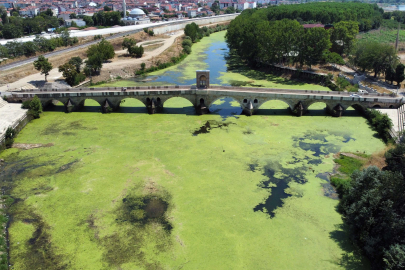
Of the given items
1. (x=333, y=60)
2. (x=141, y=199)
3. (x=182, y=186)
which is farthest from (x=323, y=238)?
(x=333, y=60)

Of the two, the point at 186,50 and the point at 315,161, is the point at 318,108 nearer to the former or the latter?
the point at 315,161

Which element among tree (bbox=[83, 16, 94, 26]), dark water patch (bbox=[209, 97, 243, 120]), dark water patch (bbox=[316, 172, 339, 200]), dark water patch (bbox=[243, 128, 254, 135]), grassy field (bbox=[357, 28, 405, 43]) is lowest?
dark water patch (bbox=[316, 172, 339, 200])

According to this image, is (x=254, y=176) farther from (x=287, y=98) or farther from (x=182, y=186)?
(x=287, y=98)

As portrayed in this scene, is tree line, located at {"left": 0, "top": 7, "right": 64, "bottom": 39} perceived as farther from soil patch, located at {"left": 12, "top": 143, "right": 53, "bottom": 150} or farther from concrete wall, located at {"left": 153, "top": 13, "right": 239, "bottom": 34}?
soil patch, located at {"left": 12, "top": 143, "right": 53, "bottom": 150}

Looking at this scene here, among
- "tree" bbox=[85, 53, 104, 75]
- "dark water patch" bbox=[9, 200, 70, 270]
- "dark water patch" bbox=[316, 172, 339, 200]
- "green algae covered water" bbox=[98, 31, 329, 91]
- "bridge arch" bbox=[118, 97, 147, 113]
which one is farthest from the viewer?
"tree" bbox=[85, 53, 104, 75]

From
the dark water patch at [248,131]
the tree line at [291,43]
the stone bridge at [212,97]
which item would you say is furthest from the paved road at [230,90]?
the tree line at [291,43]

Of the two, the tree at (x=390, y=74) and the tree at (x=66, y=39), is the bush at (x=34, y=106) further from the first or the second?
the tree at (x=390, y=74)

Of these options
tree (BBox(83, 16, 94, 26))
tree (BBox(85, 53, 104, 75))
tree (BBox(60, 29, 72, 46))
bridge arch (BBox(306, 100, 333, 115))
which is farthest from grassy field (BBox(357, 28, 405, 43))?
tree (BBox(83, 16, 94, 26))
